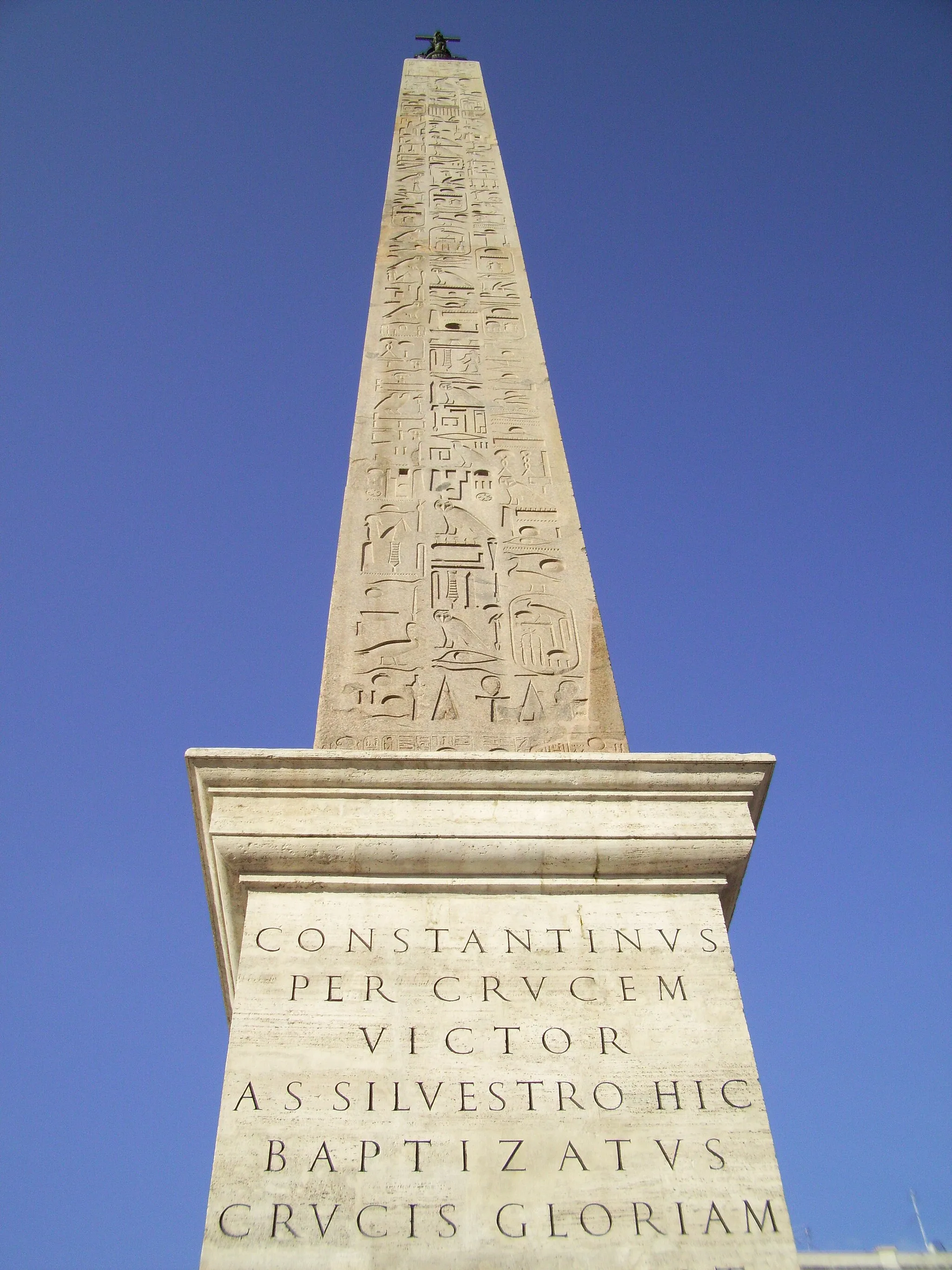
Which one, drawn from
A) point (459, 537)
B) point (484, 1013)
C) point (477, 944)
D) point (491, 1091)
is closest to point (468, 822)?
point (477, 944)

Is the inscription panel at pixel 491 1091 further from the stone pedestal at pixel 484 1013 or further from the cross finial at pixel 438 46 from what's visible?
the cross finial at pixel 438 46

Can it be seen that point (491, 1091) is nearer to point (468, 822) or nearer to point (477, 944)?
point (477, 944)

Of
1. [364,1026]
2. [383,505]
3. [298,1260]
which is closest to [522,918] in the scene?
[364,1026]

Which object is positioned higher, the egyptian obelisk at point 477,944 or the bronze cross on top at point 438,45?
the bronze cross on top at point 438,45

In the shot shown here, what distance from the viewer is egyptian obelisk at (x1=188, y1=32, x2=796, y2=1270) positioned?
9.31ft

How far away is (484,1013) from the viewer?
3240mm

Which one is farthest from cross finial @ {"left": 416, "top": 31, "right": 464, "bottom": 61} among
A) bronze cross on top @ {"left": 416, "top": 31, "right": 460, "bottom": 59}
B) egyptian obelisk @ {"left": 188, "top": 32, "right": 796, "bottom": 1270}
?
egyptian obelisk @ {"left": 188, "top": 32, "right": 796, "bottom": 1270}

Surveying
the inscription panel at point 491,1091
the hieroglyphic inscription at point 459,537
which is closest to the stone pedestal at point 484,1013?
the inscription panel at point 491,1091

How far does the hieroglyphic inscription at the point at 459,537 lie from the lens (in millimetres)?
4293

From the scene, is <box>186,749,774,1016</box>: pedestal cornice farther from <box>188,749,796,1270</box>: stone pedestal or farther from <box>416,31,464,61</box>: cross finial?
<box>416,31,464,61</box>: cross finial

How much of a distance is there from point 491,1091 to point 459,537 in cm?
255

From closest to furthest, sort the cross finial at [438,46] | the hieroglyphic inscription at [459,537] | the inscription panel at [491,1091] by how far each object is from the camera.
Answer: the inscription panel at [491,1091] → the hieroglyphic inscription at [459,537] → the cross finial at [438,46]

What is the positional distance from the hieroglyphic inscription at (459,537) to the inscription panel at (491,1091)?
0.87 metres

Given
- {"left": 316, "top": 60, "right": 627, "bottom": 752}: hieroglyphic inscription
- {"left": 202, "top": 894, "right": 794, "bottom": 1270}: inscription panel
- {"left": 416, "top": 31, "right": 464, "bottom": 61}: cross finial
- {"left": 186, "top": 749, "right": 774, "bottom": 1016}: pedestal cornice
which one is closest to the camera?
{"left": 202, "top": 894, "right": 794, "bottom": 1270}: inscription panel
